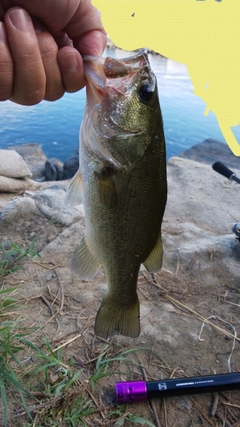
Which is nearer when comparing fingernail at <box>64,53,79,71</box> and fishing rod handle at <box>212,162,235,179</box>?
fingernail at <box>64,53,79,71</box>

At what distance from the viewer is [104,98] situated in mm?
1316

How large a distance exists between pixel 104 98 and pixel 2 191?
338 centimetres

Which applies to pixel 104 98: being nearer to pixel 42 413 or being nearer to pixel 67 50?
pixel 67 50

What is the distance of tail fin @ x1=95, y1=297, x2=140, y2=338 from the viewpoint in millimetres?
1609

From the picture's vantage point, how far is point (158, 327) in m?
2.27

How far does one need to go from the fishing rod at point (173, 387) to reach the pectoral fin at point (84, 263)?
656 millimetres

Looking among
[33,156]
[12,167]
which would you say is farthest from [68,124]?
[12,167]

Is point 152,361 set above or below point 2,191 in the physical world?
above

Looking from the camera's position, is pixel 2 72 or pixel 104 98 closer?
pixel 2 72

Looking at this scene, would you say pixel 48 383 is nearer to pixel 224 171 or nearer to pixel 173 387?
pixel 173 387

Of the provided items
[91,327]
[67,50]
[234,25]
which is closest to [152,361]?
[91,327]

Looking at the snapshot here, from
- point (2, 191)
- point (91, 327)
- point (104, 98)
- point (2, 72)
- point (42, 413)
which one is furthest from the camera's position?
point (2, 191)

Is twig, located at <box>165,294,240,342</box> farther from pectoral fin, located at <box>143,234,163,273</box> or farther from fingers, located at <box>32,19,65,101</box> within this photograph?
fingers, located at <box>32,19,65,101</box>
